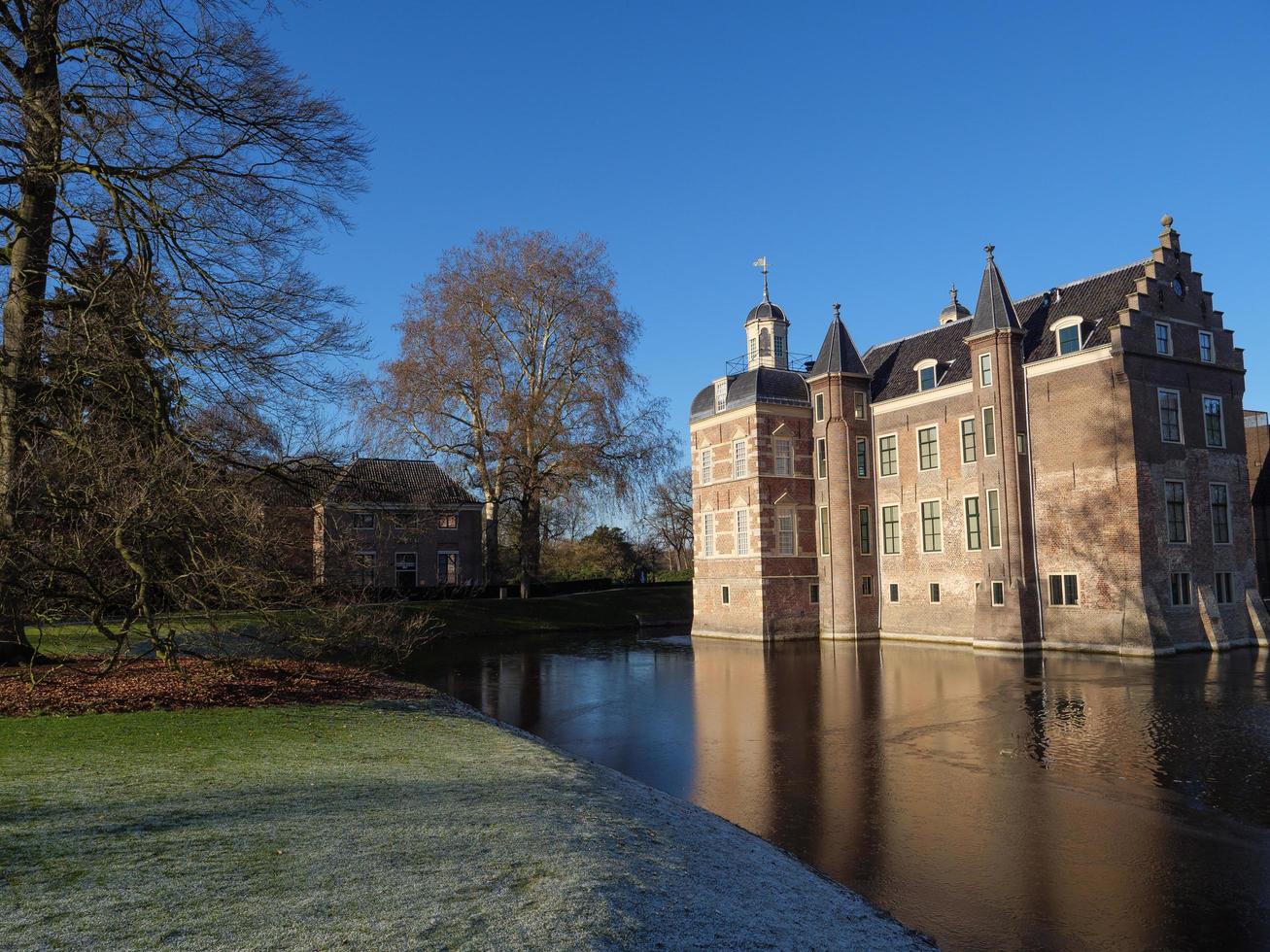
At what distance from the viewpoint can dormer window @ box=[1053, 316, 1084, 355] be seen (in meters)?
29.7

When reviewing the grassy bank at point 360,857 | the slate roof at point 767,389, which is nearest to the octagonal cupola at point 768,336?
the slate roof at point 767,389

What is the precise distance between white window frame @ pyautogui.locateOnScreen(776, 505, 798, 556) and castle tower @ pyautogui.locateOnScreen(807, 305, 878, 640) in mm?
999

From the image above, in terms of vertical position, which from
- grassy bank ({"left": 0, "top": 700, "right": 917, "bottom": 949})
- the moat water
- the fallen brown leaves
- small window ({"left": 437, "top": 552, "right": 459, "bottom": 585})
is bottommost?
the moat water

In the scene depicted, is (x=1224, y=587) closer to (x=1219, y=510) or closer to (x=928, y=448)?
(x=1219, y=510)

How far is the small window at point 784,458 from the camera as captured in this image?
37.1 m

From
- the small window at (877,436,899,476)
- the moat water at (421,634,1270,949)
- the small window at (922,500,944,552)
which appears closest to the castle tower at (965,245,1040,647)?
the small window at (922,500,944,552)

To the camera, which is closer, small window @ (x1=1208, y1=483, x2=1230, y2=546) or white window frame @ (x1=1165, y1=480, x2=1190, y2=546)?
white window frame @ (x1=1165, y1=480, x2=1190, y2=546)

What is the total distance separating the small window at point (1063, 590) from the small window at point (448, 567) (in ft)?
102

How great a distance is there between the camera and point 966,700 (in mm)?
19719

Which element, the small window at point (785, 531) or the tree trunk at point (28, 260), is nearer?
the tree trunk at point (28, 260)

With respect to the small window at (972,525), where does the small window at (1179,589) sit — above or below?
below

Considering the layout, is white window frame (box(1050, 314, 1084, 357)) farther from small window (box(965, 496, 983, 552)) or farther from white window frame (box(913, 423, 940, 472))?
small window (box(965, 496, 983, 552))

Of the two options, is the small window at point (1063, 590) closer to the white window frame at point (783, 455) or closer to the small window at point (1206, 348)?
the small window at point (1206, 348)

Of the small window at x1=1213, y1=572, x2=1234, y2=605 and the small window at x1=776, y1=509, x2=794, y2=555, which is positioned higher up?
the small window at x1=776, y1=509, x2=794, y2=555
